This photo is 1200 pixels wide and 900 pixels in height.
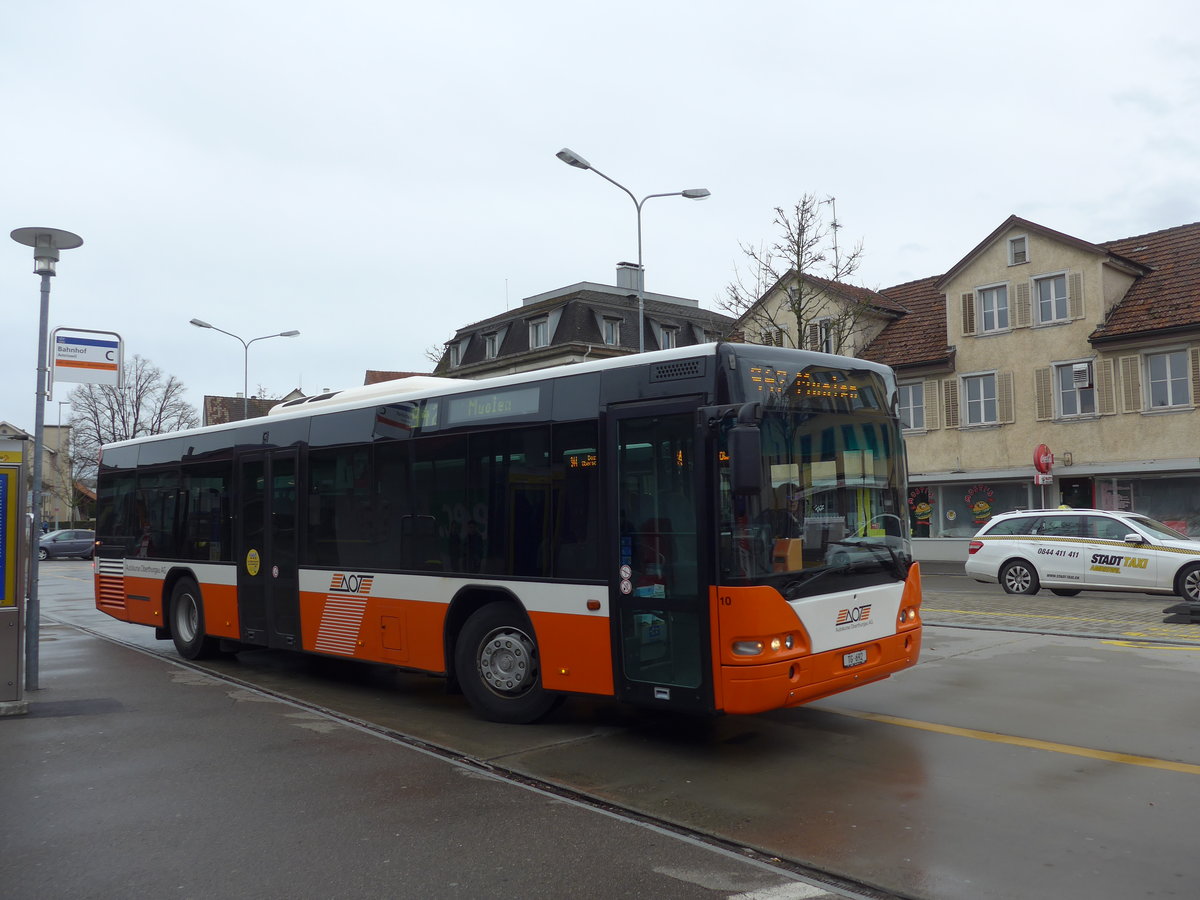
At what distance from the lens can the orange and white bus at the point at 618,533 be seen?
261 inches

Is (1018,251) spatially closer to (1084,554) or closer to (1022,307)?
(1022,307)

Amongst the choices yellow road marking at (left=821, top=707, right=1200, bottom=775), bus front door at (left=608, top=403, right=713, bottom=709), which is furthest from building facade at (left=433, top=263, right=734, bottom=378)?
bus front door at (left=608, top=403, right=713, bottom=709)

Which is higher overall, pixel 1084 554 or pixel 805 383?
pixel 805 383

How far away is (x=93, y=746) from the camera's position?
25.1 ft

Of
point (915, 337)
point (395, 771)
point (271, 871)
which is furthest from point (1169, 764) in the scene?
point (915, 337)

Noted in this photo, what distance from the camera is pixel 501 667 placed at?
26.9 feet

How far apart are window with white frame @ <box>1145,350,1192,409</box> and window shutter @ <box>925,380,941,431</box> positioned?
697cm

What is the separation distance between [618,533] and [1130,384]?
91.5ft

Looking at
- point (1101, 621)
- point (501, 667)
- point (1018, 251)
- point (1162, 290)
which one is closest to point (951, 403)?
point (1018, 251)

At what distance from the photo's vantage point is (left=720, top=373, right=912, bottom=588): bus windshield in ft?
21.5

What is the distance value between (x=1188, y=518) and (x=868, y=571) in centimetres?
2579

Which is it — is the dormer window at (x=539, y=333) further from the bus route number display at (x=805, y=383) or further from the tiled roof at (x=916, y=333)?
the bus route number display at (x=805, y=383)

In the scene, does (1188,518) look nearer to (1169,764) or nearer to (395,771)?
(1169,764)

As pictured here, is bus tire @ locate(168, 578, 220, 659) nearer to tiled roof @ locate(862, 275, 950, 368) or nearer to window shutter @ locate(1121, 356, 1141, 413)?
window shutter @ locate(1121, 356, 1141, 413)
